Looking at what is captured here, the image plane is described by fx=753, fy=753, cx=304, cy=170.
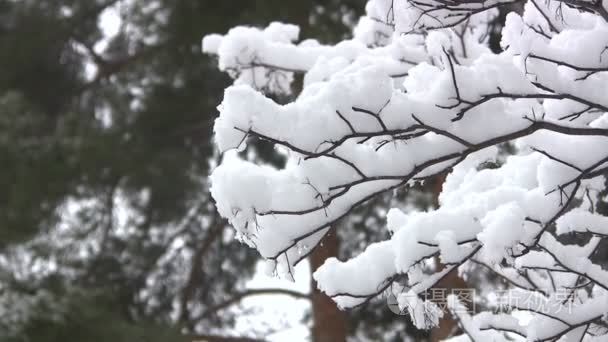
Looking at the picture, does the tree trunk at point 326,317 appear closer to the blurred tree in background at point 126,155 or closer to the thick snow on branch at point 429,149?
the blurred tree in background at point 126,155

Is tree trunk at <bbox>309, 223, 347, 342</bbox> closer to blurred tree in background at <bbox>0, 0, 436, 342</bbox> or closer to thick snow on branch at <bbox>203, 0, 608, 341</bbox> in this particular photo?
blurred tree in background at <bbox>0, 0, 436, 342</bbox>

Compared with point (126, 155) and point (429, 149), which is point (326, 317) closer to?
point (126, 155)

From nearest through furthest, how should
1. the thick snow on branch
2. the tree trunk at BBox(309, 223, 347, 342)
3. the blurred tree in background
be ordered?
the thick snow on branch → the tree trunk at BBox(309, 223, 347, 342) → the blurred tree in background

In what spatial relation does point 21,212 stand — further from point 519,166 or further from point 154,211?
point 519,166

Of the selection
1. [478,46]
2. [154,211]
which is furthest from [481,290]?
[154,211]

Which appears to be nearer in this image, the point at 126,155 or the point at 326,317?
the point at 326,317

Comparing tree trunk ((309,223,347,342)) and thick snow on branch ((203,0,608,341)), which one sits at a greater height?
tree trunk ((309,223,347,342))

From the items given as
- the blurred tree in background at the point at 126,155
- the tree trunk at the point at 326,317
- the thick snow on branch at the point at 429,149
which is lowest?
the thick snow on branch at the point at 429,149

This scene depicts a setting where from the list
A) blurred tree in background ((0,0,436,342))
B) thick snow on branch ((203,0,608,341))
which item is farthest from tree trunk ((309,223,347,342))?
thick snow on branch ((203,0,608,341))

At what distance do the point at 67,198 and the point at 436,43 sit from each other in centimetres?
383

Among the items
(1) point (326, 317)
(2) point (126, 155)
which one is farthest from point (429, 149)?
(2) point (126, 155)

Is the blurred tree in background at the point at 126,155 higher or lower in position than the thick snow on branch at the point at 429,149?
higher

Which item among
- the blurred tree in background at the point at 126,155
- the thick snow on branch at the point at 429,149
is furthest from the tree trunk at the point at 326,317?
the thick snow on branch at the point at 429,149

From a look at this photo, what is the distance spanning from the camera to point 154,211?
619 centimetres
